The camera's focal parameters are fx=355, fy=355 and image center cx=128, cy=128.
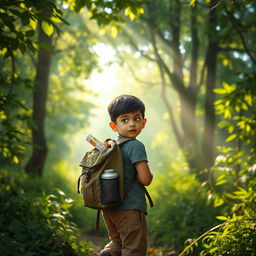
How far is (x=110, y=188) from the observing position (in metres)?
2.86

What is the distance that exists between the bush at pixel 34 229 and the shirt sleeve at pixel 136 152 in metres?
1.38

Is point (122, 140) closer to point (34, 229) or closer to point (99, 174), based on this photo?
point (99, 174)

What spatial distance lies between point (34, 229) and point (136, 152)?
5.97 ft

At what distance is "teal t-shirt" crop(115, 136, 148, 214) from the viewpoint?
2963 millimetres

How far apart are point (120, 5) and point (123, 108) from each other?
2.16 m

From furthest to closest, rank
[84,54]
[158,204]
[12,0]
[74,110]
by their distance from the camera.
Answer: [74,110] < [84,54] < [158,204] < [12,0]

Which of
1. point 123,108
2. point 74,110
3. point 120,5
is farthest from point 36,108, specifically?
point 74,110

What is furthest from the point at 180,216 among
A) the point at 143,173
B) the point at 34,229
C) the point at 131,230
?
the point at 143,173

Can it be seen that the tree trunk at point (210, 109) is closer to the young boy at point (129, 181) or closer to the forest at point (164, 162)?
the forest at point (164, 162)

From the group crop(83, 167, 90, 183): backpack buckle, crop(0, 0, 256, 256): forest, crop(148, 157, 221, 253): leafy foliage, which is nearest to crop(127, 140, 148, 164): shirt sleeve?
crop(83, 167, 90, 183): backpack buckle

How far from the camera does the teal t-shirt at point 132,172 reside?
2.96 m

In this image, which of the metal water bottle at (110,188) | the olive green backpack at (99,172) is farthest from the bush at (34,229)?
the metal water bottle at (110,188)

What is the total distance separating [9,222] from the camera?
431 cm

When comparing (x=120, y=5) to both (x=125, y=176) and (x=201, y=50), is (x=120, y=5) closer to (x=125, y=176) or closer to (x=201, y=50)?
(x=125, y=176)
